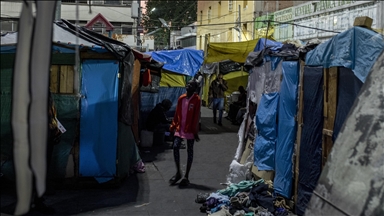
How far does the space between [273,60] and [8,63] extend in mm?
6033

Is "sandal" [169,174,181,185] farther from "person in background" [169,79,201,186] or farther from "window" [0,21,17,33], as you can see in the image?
"window" [0,21,17,33]

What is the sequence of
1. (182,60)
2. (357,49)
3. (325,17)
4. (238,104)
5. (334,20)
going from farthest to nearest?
(238,104), (182,60), (325,17), (334,20), (357,49)

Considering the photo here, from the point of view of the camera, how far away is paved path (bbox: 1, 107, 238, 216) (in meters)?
6.73

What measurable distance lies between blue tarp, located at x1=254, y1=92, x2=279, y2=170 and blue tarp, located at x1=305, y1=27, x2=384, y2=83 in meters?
2.10

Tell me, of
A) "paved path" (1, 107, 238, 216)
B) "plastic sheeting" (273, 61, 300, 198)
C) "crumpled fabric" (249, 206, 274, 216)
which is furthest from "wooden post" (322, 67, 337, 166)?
"paved path" (1, 107, 238, 216)

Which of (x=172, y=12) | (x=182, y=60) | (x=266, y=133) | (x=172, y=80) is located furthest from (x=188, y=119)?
(x=172, y=12)

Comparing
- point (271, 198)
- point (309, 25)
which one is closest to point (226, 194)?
point (271, 198)

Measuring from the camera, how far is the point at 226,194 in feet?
23.2

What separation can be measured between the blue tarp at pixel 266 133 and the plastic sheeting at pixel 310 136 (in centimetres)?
107

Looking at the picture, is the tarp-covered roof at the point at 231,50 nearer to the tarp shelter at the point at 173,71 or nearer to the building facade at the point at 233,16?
the tarp shelter at the point at 173,71

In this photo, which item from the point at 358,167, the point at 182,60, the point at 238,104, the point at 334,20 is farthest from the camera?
the point at 238,104

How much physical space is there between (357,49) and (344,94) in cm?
61

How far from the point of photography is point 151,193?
25.5 ft

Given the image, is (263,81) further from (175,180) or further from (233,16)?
(233,16)
